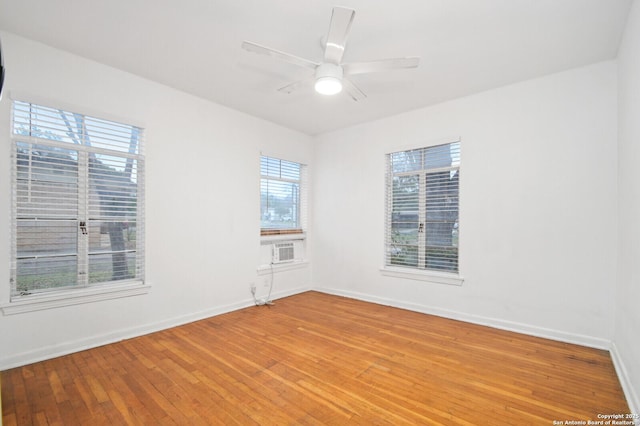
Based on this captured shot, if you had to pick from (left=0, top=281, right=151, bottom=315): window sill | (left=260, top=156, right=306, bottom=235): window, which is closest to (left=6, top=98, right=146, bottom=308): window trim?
(left=0, top=281, right=151, bottom=315): window sill

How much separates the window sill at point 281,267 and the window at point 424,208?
151cm

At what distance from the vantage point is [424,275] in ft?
13.3

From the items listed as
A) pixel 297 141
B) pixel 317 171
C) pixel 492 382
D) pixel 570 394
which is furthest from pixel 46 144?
pixel 570 394

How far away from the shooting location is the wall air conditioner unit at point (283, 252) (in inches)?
188

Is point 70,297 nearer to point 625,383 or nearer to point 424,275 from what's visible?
point 424,275

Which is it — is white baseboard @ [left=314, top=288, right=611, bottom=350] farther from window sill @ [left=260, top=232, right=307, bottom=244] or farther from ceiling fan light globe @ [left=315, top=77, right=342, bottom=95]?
ceiling fan light globe @ [left=315, top=77, right=342, bottom=95]

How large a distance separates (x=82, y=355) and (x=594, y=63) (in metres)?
5.65

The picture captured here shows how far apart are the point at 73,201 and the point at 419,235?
4035 mm

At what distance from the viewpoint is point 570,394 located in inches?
85.0

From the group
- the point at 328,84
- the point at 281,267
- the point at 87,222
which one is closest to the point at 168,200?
the point at 87,222

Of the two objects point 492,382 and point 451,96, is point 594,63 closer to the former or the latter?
point 451,96

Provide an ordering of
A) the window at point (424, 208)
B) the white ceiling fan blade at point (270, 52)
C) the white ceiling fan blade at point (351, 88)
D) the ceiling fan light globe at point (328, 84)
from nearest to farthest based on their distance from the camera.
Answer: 1. the white ceiling fan blade at point (270, 52)
2. the ceiling fan light globe at point (328, 84)
3. the white ceiling fan blade at point (351, 88)
4. the window at point (424, 208)

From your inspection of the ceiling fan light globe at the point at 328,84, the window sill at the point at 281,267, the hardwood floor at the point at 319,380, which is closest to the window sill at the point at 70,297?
the hardwood floor at the point at 319,380

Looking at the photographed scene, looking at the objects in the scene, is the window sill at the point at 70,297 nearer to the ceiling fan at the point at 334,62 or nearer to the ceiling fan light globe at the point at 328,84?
the ceiling fan at the point at 334,62
